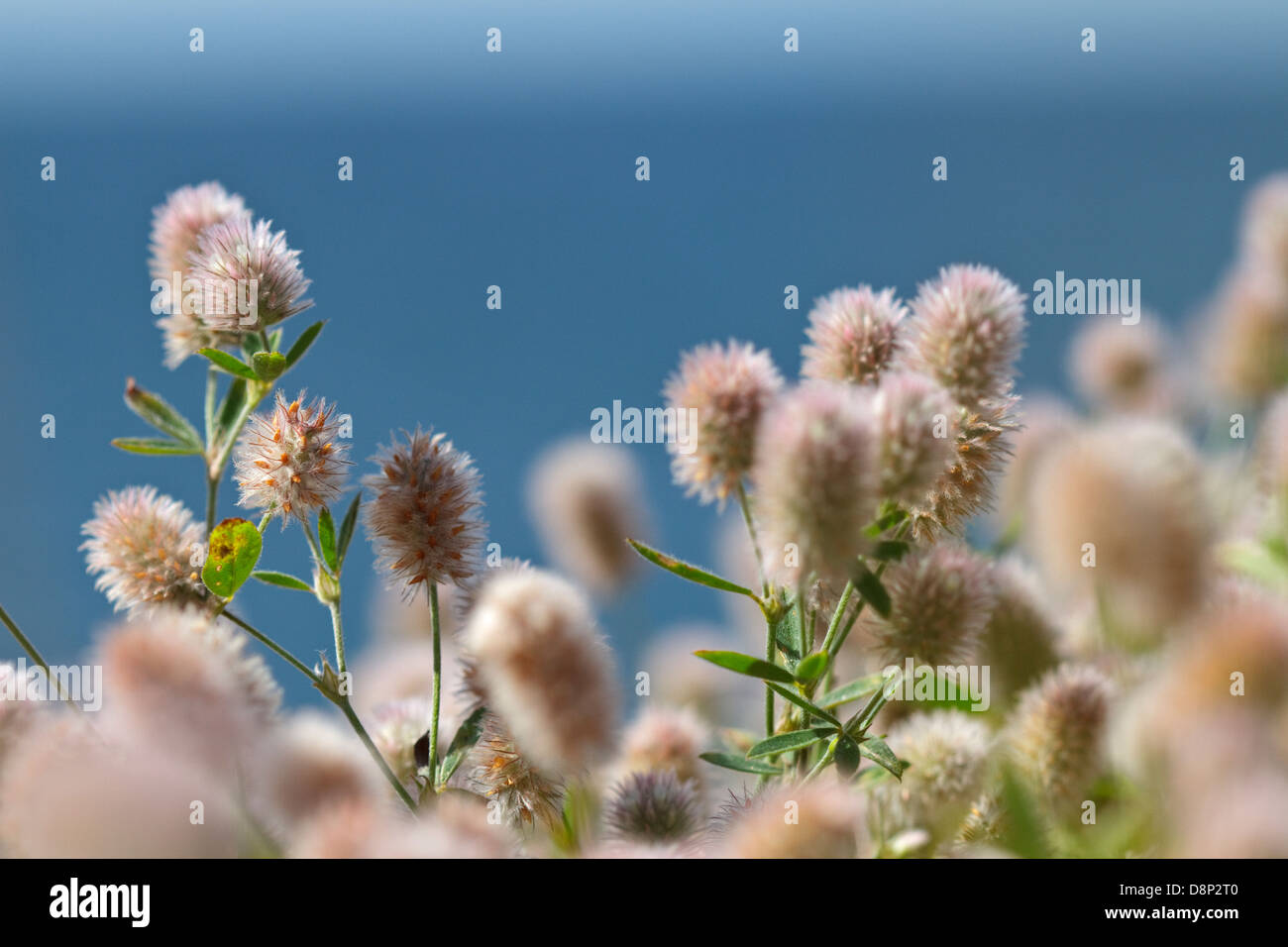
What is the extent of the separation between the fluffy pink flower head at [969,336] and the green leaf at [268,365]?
65 cm

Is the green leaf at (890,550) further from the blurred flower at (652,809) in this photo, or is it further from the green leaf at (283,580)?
the green leaf at (283,580)

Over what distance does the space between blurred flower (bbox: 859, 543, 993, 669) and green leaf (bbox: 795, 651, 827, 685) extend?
17cm

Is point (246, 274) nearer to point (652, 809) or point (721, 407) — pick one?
point (721, 407)

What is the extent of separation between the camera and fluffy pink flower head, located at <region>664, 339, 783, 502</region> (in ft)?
2.90

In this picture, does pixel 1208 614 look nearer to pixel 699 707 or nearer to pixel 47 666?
pixel 47 666

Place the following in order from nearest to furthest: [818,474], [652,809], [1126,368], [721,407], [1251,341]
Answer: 1. [818,474]
2. [721,407]
3. [652,809]
4. [1251,341]
5. [1126,368]

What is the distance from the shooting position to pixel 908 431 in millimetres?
821

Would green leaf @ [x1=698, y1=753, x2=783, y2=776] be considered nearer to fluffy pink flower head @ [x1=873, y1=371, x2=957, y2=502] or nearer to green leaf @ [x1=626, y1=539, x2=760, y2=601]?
green leaf @ [x1=626, y1=539, x2=760, y2=601]

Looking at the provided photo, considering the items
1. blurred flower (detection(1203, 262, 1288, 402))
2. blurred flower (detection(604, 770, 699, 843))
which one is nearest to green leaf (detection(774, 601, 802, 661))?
blurred flower (detection(604, 770, 699, 843))

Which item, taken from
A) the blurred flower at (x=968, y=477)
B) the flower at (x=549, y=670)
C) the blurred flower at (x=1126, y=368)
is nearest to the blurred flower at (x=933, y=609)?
the blurred flower at (x=968, y=477)

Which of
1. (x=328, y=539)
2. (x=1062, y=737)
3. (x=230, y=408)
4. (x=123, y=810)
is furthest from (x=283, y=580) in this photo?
(x=1062, y=737)

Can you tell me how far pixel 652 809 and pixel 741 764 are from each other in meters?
0.09

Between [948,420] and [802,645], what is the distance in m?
0.28
